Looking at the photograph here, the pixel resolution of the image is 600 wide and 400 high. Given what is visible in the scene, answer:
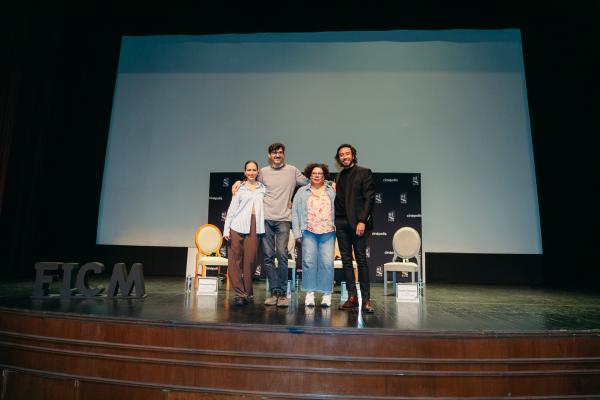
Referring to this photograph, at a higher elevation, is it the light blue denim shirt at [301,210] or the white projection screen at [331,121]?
the white projection screen at [331,121]

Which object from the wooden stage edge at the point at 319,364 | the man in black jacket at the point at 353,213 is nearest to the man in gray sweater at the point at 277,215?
the man in black jacket at the point at 353,213

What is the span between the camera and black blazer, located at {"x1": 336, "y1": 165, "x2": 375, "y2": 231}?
11.2 feet

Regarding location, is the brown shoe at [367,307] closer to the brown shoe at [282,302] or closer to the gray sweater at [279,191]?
the brown shoe at [282,302]

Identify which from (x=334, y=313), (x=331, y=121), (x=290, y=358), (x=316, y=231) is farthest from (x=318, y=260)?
(x=331, y=121)

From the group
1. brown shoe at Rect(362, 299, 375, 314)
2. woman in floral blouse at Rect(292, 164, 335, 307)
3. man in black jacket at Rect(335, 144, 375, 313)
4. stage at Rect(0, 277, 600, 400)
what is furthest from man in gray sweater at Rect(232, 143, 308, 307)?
stage at Rect(0, 277, 600, 400)

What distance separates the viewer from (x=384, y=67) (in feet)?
24.5

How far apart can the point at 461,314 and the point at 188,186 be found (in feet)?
17.4

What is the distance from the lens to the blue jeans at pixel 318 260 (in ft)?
11.6

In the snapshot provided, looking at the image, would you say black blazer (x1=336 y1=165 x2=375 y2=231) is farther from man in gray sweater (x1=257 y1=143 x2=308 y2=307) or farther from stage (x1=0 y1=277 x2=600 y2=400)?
stage (x1=0 y1=277 x2=600 y2=400)

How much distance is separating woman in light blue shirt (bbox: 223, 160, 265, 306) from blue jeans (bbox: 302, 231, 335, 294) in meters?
0.41

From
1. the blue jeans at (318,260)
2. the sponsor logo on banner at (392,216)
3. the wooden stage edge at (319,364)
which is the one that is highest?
the sponsor logo on banner at (392,216)

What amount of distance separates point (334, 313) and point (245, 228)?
1025 mm

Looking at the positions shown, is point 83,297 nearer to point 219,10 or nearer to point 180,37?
point 219,10

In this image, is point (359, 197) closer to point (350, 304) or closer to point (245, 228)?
point (350, 304)
